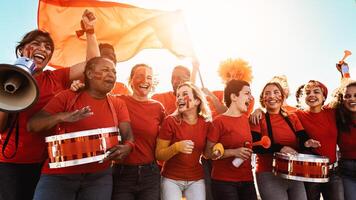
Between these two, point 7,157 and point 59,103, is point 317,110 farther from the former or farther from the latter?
point 7,157

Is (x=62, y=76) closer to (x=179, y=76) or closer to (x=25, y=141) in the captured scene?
(x=25, y=141)

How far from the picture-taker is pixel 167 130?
514 centimetres

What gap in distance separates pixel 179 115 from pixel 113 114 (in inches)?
57.3

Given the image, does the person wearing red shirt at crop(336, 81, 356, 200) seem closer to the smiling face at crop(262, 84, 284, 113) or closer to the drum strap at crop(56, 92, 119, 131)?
the smiling face at crop(262, 84, 284, 113)

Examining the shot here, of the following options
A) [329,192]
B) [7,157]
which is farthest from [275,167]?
[7,157]

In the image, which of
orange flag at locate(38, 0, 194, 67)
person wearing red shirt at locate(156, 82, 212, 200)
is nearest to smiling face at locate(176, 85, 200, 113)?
person wearing red shirt at locate(156, 82, 212, 200)

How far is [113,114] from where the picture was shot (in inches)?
168

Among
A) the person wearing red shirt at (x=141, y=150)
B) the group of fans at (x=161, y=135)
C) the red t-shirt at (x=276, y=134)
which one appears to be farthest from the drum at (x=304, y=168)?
the person wearing red shirt at (x=141, y=150)

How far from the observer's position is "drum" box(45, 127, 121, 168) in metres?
3.58

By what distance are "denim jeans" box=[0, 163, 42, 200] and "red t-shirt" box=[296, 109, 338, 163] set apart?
14.6 feet

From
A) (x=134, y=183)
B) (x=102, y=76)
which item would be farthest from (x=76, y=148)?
(x=134, y=183)

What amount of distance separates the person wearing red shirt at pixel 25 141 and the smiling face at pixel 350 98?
15.2 feet

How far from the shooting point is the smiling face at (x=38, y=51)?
15.1ft

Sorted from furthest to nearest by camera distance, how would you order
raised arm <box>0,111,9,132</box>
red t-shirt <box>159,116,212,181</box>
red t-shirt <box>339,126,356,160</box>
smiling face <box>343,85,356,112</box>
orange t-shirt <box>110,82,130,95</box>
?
orange t-shirt <box>110,82,130,95</box> < smiling face <box>343,85,356,112</box> < red t-shirt <box>339,126,356,160</box> < red t-shirt <box>159,116,212,181</box> < raised arm <box>0,111,9,132</box>
